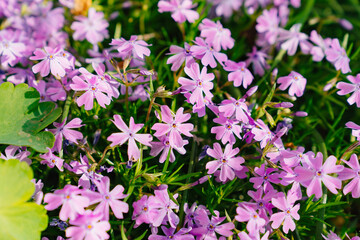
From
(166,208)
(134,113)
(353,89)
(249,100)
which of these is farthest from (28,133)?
(353,89)

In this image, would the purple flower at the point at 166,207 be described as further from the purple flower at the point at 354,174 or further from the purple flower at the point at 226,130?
the purple flower at the point at 354,174

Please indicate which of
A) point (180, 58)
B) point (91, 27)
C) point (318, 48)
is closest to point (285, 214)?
point (180, 58)

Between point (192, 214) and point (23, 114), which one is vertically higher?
point (23, 114)

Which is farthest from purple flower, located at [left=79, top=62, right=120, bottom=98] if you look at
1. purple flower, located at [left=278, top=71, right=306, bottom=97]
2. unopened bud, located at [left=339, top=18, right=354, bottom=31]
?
unopened bud, located at [left=339, top=18, right=354, bottom=31]

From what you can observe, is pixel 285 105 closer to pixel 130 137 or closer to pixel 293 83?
pixel 293 83

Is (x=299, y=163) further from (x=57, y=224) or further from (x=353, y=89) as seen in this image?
(x=57, y=224)

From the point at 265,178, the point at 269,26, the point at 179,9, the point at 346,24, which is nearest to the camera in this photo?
the point at 265,178

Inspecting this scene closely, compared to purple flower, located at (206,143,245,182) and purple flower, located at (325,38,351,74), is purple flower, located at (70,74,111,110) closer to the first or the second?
purple flower, located at (206,143,245,182)

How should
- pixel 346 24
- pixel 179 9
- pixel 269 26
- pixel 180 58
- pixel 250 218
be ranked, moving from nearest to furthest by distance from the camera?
1. pixel 250 218
2. pixel 180 58
3. pixel 179 9
4. pixel 269 26
5. pixel 346 24
